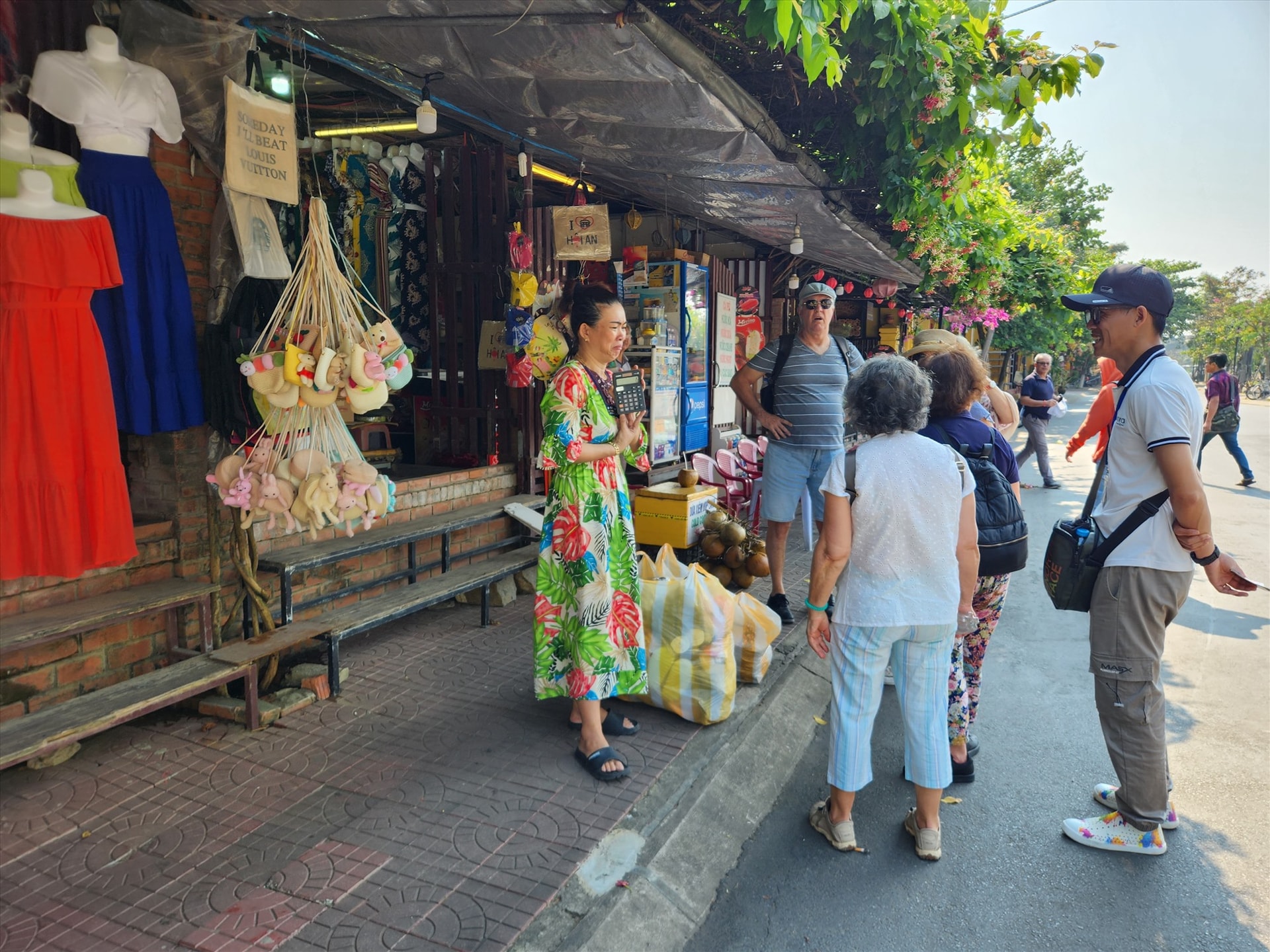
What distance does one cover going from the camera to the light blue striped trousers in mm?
2797

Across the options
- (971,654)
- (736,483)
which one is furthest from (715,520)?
(971,654)

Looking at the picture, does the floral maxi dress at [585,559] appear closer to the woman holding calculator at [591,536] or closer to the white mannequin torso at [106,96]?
the woman holding calculator at [591,536]

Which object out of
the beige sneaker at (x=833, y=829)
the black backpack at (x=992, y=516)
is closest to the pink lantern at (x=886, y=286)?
the black backpack at (x=992, y=516)

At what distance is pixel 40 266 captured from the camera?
8.95 feet

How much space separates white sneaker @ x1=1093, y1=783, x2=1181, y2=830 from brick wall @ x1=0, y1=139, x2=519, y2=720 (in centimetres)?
364

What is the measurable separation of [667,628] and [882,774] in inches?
48.1

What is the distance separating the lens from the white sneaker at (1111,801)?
124 inches

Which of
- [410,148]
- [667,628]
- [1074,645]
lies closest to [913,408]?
[667,628]

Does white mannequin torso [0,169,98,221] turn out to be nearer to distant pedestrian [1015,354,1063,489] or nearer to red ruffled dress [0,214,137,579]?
red ruffled dress [0,214,137,579]

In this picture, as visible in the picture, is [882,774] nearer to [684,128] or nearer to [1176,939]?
[1176,939]

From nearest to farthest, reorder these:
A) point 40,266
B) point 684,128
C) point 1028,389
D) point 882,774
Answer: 1. point 40,266
2. point 882,774
3. point 684,128
4. point 1028,389

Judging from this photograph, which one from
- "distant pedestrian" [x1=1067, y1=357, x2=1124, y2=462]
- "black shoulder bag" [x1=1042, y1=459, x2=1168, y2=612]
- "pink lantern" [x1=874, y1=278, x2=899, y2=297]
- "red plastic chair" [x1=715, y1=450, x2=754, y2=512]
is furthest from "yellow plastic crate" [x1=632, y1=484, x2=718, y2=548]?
"pink lantern" [x1=874, y1=278, x2=899, y2=297]

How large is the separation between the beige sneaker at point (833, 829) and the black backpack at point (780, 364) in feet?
9.15

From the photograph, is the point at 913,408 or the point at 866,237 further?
the point at 866,237
